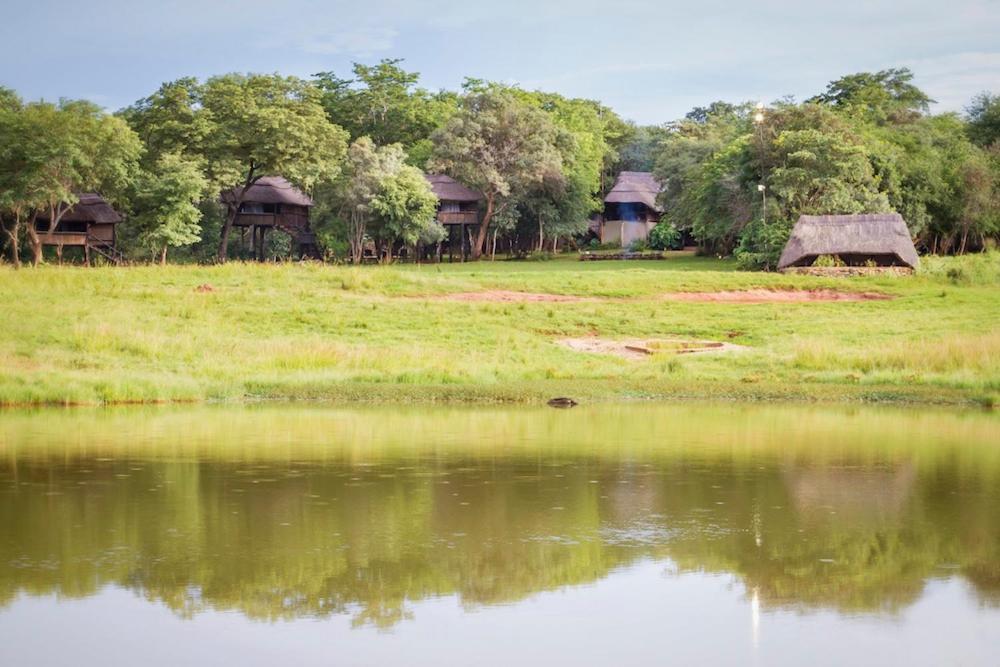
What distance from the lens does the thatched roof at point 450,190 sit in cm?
7859

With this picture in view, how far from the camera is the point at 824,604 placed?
11.0m

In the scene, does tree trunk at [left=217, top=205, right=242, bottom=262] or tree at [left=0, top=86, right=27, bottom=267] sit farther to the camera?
tree trunk at [left=217, top=205, right=242, bottom=262]

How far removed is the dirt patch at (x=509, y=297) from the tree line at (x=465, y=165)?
1700 centimetres

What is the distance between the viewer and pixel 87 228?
68.1 meters

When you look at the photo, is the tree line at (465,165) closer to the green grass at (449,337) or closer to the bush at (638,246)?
the bush at (638,246)

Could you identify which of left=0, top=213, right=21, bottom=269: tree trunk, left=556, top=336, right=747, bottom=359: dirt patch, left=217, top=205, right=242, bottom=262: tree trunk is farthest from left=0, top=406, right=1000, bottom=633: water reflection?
left=217, top=205, right=242, bottom=262: tree trunk

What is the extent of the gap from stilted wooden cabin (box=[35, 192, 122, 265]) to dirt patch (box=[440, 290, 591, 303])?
27.7 m

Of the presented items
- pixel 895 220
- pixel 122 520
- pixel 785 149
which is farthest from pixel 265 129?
pixel 122 520

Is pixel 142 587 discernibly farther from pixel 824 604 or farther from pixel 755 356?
pixel 755 356

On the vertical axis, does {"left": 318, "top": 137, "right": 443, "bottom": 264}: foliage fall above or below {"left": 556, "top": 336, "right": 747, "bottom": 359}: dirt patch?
above

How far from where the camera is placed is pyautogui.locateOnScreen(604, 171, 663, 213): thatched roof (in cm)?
8800

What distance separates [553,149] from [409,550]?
221 ft

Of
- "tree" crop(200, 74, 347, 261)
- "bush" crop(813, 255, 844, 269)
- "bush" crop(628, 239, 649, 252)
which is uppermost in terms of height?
"tree" crop(200, 74, 347, 261)

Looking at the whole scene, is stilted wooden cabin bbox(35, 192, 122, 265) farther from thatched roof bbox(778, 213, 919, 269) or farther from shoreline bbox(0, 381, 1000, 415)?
shoreline bbox(0, 381, 1000, 415)
